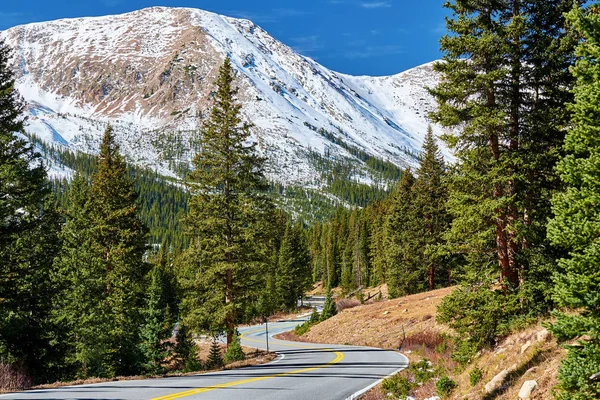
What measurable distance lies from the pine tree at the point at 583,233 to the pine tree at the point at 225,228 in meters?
16.6

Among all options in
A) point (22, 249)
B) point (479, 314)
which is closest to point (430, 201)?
point (479, 314)

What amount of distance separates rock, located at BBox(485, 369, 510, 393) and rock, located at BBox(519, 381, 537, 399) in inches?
38.5

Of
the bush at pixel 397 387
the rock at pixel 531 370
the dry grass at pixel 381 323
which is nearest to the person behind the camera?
the rock at pixel 531 370

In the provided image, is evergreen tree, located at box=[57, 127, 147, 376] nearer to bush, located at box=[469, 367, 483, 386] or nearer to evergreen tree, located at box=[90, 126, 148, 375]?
evergreen tree, located at box=[90, 126, 148, 375]

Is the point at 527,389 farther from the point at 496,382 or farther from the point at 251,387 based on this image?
the point at 251,387

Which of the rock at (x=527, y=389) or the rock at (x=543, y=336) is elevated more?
the rock at (x=543, y=336)

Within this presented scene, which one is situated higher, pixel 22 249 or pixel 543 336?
pixel 22 249

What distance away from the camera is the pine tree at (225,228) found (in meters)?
23.2

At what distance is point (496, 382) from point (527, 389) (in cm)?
132

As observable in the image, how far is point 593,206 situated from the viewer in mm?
7816

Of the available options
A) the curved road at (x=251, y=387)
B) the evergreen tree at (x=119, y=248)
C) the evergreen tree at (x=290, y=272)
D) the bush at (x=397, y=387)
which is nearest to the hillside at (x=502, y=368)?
the bush at (x=397, y=387)

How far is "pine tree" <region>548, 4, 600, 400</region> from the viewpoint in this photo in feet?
23.7

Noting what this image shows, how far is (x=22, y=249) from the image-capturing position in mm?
23734

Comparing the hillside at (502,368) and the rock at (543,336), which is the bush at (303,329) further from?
the rock at (543,336)
